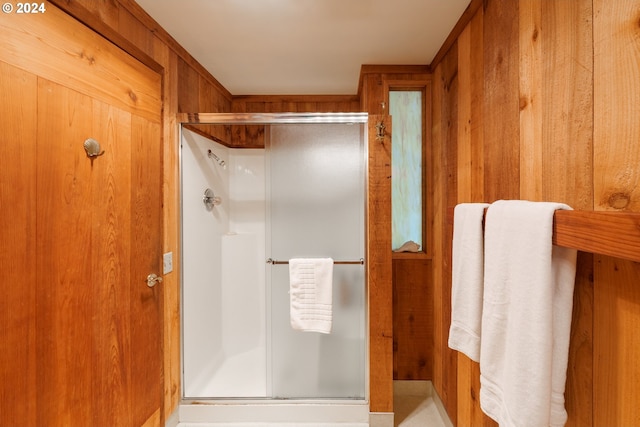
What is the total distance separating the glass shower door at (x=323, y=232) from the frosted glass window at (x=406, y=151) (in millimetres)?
432

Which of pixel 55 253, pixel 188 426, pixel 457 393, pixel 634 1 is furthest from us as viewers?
pixel 188 426

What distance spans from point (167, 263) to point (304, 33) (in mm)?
1551

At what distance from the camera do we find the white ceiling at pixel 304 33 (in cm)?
143

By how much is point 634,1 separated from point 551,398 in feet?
3.16

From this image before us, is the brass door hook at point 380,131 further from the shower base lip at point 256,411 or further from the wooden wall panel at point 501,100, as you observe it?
the shower base lip at point 256,411

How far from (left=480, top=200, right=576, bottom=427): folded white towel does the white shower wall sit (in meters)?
1.54

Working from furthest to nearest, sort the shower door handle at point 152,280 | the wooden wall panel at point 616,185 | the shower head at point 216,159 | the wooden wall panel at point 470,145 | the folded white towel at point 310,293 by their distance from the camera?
1. the shower head at point 216,159
2. the folded white towel at point 310,293
3. the shower door handle at point 152,280
4. the wooden wall panel at point 470,145
5. the wooden wall panel at point 616,185

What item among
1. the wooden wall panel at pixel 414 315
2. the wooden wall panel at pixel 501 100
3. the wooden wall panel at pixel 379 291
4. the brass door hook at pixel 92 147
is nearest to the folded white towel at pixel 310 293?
the wooden wall panel at pixel 379 291

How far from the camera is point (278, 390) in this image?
1.89 meters

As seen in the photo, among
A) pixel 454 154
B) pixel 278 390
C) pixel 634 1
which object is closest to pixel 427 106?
pixel 454 154

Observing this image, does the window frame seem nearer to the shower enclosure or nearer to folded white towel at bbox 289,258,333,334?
the shower enclosure

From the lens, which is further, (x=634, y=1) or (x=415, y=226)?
(x=415, y=226)

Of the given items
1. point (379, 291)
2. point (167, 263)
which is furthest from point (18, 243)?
point (379, 291)

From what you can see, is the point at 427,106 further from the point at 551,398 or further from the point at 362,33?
the point at 551,398
